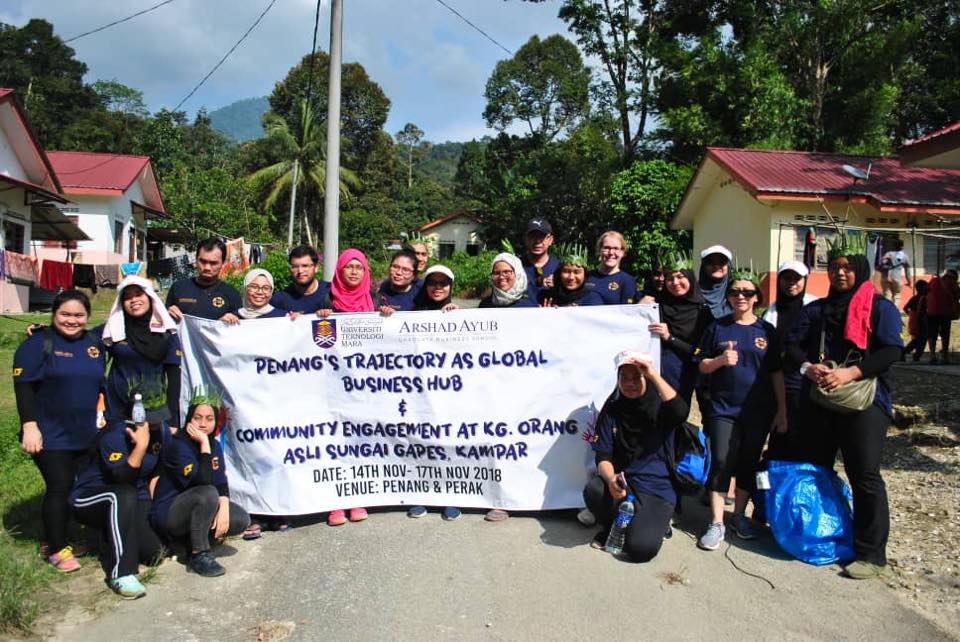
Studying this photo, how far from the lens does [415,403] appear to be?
208 inches

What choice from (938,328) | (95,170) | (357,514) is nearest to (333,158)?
(357,514)

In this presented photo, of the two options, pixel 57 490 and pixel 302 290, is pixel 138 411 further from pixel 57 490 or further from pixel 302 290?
pixel 302 290

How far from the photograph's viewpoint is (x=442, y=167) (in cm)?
11488

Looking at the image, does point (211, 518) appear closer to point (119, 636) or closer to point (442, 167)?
point (119, 636)

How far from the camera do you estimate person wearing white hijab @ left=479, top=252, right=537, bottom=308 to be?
17.7ft

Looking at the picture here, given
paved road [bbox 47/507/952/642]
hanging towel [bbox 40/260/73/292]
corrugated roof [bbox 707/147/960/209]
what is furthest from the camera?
hanging towel [bbox 40/260/73/292]

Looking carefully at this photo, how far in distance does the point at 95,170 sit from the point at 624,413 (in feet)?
94.1

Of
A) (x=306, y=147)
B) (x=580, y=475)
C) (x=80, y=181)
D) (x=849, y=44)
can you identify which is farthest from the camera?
(x=306, y=147)

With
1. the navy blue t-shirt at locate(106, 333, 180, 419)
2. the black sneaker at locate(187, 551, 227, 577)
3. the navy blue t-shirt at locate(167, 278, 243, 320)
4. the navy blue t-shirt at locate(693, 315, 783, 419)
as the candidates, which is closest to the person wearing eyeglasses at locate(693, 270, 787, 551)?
the navy blue t-shirt at locate(693, 315, 783, 419)

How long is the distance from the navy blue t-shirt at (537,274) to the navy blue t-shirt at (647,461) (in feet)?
4.53

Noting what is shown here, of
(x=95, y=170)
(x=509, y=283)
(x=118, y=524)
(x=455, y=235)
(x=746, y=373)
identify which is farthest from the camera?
(x=455, y=235)

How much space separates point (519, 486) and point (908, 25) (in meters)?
23.5

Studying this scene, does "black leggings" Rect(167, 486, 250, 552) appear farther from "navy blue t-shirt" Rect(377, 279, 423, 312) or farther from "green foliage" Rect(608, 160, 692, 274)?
"green foliage" Rect(608, 160, 692, 274)

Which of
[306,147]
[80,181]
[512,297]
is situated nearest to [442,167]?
[306,147]
